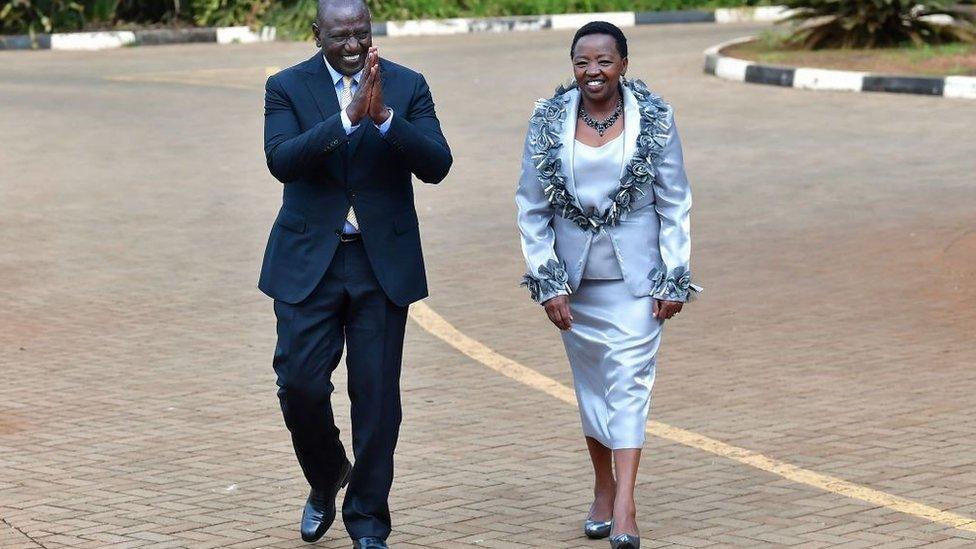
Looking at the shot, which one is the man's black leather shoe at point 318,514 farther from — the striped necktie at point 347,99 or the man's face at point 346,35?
the man's face at point 346,35

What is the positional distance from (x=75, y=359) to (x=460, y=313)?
198cm

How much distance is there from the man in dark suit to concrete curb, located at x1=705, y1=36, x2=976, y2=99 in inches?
509

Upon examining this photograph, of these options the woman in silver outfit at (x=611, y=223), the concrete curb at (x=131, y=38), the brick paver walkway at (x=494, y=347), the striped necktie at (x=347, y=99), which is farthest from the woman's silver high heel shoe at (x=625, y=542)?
the concrete curb at (x=131, y=38)

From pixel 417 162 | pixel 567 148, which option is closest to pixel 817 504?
pixel 567 148

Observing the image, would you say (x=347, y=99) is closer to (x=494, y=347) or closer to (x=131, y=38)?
(x=494, y=347)

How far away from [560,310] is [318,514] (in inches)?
37.8

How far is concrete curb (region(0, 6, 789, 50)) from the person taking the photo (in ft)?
85.5

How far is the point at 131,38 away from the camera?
86.7ft

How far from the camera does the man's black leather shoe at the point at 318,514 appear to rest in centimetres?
563

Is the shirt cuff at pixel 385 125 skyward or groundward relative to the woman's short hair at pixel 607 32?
groundward

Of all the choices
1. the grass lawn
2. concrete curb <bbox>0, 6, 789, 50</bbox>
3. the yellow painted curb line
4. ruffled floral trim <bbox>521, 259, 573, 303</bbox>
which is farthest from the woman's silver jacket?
concrete curb <bbox>0, 6, 789, 50</bbox>

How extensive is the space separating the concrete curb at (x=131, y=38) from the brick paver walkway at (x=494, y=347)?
367 inches

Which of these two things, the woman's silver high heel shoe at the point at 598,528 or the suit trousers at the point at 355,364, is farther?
the woman's silver high heel shoe at the point at 598,528

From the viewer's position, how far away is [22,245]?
37.6 feet
